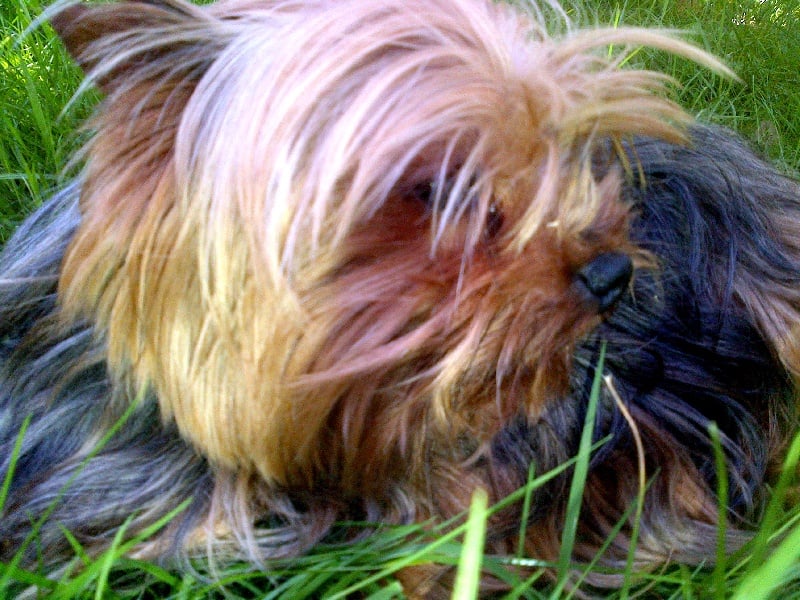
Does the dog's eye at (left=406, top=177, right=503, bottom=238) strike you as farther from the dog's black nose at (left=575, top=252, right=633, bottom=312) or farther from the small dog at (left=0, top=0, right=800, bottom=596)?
the dog's black nose at (left=575, top=252, right=633, bottom=312)

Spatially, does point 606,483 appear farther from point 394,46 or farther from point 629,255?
point 394,46

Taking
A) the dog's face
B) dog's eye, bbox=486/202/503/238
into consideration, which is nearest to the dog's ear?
the dog's face

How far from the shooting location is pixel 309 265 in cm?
113

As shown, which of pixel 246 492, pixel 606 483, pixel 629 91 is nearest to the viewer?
pixel 629 91

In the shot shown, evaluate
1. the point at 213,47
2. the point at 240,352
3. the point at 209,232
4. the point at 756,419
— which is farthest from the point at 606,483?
the point at 213,47

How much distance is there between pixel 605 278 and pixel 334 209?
36 cm

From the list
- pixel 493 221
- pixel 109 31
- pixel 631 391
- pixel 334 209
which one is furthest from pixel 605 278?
pixel 109 31

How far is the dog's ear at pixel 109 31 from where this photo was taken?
3.59 feet

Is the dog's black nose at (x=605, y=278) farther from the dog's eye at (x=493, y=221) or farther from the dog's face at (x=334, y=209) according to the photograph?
the dog's eye at (x=493, y=221)

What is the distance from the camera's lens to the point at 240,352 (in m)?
1.18

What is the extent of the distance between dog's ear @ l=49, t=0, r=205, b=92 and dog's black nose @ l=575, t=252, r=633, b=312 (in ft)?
2.01

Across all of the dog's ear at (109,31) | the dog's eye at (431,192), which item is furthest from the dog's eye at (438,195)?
the dog's ear at (109,31)

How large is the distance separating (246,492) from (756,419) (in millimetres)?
994

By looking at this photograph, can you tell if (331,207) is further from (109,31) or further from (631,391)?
(631,391)
